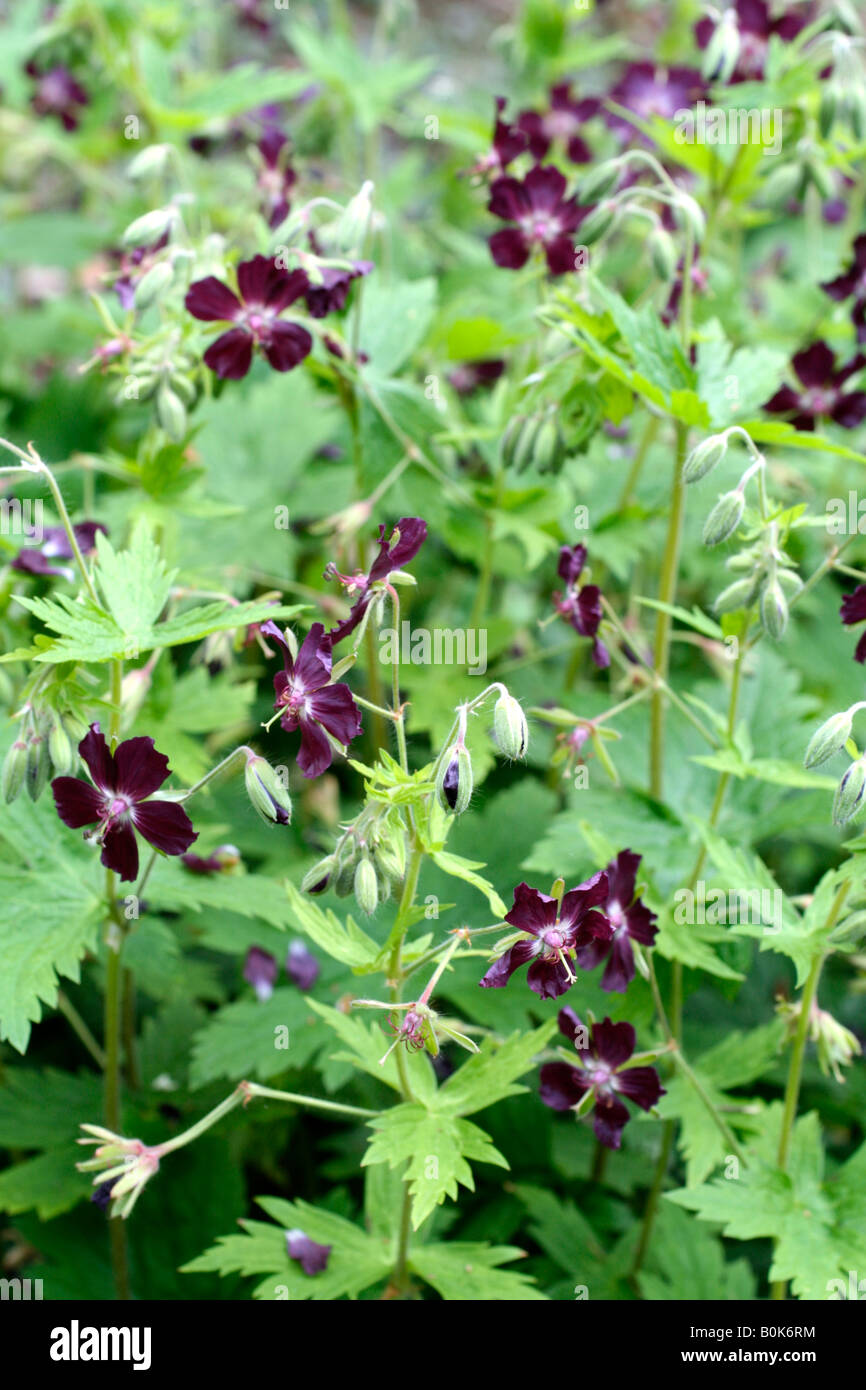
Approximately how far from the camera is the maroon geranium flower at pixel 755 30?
2.79 m

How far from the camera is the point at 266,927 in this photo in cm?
234

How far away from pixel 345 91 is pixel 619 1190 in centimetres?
298

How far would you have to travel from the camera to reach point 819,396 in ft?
8.38

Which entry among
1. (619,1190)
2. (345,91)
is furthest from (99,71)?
(619,1190)

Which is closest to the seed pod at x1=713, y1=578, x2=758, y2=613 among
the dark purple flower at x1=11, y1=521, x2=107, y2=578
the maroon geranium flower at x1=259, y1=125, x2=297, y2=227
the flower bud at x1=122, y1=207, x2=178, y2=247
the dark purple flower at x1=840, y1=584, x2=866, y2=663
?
the dark purple flower at x1=840, y1=584, x2=866, y2=663

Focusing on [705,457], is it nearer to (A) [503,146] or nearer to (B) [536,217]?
(B) [536,217]

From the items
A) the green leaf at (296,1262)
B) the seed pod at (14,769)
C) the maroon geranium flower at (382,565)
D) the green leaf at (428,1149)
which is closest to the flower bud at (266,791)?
the maroon geranium flower at (382,565)

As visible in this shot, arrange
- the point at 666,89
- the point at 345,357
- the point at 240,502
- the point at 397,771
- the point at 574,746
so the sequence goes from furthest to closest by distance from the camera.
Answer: the point at 666,89 → the point at 240,502 → the point at 345,357 → the point at 574,746 → the point at 397,771

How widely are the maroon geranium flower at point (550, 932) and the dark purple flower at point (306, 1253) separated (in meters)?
0.63

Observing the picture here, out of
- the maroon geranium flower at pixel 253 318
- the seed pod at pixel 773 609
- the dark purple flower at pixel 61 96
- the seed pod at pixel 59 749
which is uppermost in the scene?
the dark purple flower at pixel 61 96

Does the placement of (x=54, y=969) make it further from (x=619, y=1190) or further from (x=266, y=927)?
(x=619, y=1190)

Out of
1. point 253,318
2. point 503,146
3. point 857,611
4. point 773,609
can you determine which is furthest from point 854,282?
point 253,318

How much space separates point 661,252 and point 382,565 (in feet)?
3.59

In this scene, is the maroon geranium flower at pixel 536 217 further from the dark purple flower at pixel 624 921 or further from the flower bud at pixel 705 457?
the dark purple flower at pixel 624 921
